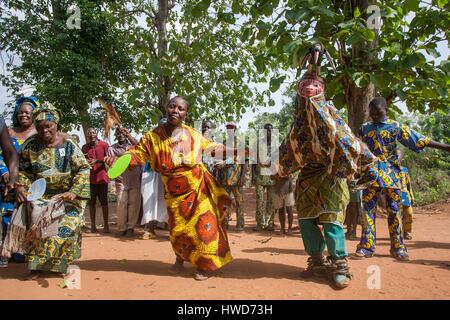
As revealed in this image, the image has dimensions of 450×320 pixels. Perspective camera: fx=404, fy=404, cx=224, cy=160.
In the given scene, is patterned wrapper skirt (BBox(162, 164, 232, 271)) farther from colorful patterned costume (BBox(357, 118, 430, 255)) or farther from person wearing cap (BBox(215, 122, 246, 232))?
person wearing cap (BBox(215, 122, 246, 232))

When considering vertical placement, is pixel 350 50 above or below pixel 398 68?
above

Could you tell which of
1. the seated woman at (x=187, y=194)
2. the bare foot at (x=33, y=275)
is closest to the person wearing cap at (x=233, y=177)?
the seated woman at (x=187, y=194)

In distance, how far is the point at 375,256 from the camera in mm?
4934

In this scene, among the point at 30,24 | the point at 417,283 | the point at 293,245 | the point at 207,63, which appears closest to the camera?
the point at 417,283

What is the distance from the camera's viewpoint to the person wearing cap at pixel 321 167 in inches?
141

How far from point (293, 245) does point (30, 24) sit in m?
10.4

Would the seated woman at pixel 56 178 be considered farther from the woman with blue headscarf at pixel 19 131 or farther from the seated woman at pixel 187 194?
the woman with blue headscarf at pixel 19 131

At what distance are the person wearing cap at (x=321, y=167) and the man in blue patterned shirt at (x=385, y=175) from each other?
105 centimetres

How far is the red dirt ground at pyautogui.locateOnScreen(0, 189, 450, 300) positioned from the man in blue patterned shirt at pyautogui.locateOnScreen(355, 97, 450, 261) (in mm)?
215

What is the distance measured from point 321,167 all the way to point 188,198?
136 centimetres

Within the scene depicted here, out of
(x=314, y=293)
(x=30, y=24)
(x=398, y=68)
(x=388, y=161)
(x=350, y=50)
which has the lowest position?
(x=314, y=293)

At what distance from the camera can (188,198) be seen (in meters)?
4.14
